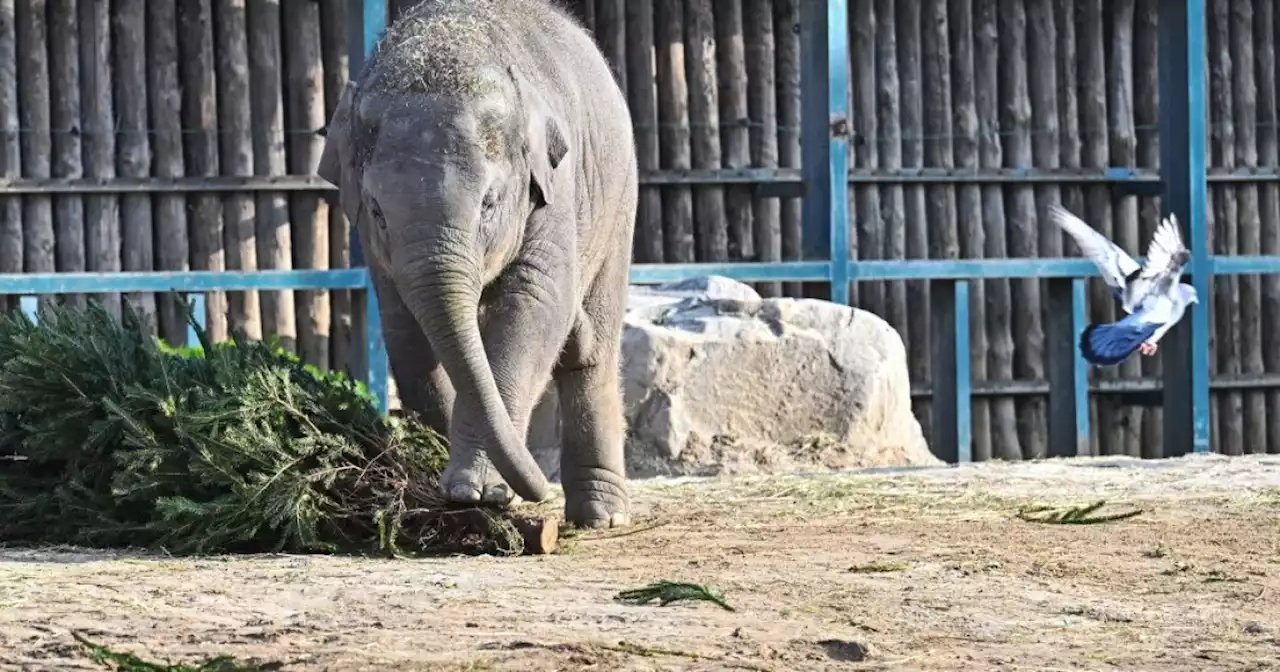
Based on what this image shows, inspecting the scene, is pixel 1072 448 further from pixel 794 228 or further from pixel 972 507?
pixel 972 507

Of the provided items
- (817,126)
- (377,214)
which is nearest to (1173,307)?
(817,126)

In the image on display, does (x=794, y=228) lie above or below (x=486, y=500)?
above

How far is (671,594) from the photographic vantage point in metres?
5.44

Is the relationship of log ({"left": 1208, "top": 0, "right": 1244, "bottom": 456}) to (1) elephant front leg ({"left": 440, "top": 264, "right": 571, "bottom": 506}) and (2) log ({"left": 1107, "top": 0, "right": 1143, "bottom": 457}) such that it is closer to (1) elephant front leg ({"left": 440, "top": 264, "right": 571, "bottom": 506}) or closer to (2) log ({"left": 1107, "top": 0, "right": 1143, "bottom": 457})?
(2) log ({"left": 1107, "top": 0, "right": 1143, "bottom": 457})

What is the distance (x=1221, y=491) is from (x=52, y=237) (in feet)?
25.2

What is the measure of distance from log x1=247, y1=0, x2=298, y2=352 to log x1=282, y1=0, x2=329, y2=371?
0.09 m

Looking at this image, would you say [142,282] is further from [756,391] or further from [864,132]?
[864,132]

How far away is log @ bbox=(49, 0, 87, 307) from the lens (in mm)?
13609

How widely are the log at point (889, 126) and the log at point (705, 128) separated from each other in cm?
128

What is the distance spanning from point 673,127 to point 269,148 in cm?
278

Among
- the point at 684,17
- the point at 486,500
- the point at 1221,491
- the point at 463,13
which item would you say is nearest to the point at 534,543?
the point at 486,500

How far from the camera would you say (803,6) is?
13.3 metres

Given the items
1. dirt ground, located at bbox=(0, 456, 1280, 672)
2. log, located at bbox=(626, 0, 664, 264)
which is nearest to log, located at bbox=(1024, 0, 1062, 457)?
log, located at bbox=(626, 0, 664, 264)

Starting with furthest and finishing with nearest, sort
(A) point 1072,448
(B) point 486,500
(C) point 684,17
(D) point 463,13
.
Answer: (C) point 684,17
(A) point 1072,448
(D) point 463,13
(B) point 486,500
